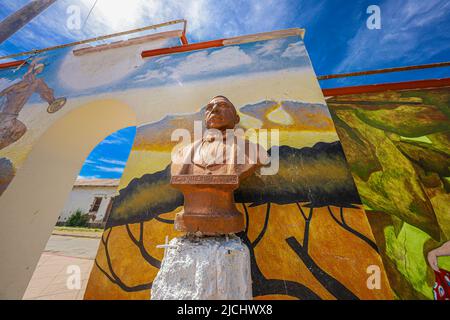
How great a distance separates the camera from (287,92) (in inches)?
87.5

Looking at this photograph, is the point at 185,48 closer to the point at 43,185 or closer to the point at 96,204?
the point at 43,185

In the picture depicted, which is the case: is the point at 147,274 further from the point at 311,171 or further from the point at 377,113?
the point at 377,113

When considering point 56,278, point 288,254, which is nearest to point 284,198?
point 288,254

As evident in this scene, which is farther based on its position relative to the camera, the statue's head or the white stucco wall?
the white stucco wall

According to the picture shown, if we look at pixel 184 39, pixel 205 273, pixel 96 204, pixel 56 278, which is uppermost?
pixel 96 204

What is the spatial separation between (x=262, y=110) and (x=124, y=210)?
1.92m

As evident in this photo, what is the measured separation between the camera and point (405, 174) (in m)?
2.32

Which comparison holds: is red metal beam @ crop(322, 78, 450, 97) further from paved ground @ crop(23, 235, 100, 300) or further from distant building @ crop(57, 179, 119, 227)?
distant building @ crop(57, 179, 119, 227)

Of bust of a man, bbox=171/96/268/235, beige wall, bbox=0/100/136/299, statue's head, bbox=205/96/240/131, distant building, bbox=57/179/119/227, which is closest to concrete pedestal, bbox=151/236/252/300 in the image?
bust of a man, bbox=171/96/268/235

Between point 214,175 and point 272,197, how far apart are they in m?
0.76

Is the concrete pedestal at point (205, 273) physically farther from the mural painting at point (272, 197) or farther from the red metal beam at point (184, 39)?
the red metal beam at point (184, 39)

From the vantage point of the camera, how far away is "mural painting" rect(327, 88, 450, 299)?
1.95 m

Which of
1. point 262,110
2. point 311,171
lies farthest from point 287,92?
point 311,171

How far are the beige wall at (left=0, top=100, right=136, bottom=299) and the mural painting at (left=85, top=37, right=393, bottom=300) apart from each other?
1.34 m
